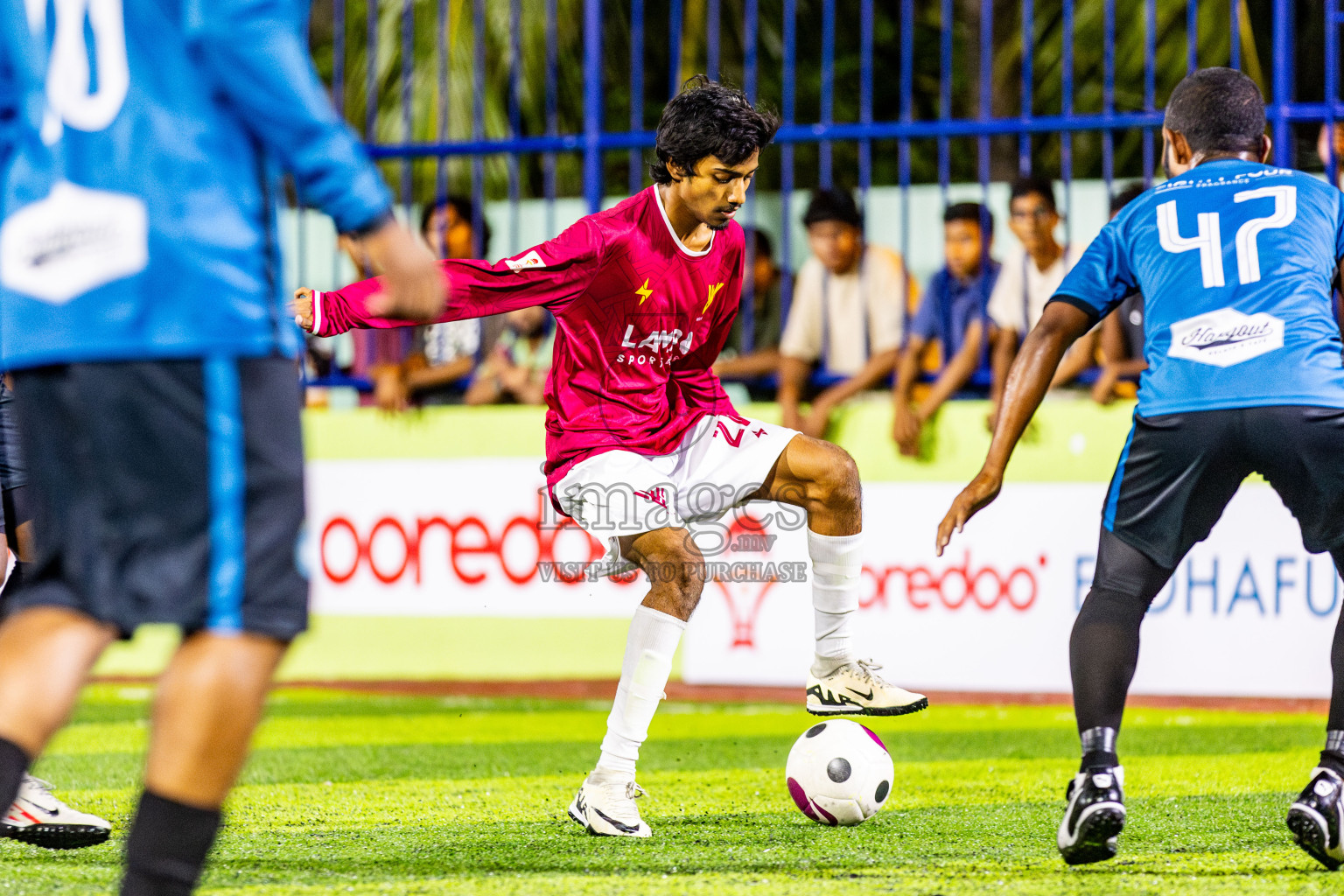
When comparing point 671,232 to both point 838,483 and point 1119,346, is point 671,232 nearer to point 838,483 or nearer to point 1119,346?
point 838,483

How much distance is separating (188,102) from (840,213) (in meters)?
5.69

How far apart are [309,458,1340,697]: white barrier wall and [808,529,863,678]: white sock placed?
2.68 metres

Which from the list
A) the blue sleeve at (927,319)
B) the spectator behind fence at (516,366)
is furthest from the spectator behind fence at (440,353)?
the blue sleeve at (927,319)

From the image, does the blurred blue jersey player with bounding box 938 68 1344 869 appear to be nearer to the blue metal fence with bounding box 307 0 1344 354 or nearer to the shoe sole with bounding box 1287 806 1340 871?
the shoe sole with bounding box 1287 806 1340 871

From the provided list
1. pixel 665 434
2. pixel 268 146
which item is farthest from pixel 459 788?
pixel 268 146

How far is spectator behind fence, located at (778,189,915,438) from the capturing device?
7816 millimetres

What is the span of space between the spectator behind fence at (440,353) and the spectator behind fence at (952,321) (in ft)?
7.41

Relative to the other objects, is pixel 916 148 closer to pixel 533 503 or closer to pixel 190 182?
pixel 533 503

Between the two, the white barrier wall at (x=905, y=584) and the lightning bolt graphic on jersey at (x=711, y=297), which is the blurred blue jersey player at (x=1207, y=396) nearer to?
the lightning bolt graphic on jersey at (x=711, y=297)

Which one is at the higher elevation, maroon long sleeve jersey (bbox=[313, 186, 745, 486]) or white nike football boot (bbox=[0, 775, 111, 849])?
maroon long sleeve jersey (bbox=[313, 186, 745, 486])

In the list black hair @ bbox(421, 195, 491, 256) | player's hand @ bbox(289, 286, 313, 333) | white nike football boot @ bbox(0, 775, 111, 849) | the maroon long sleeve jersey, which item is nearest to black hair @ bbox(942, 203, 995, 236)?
black hair @ bbox(421, 195, 491, 256)

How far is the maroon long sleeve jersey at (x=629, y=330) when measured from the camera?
4.73 metres

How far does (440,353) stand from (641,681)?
4286 millimetres

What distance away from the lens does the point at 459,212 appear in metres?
8.48
